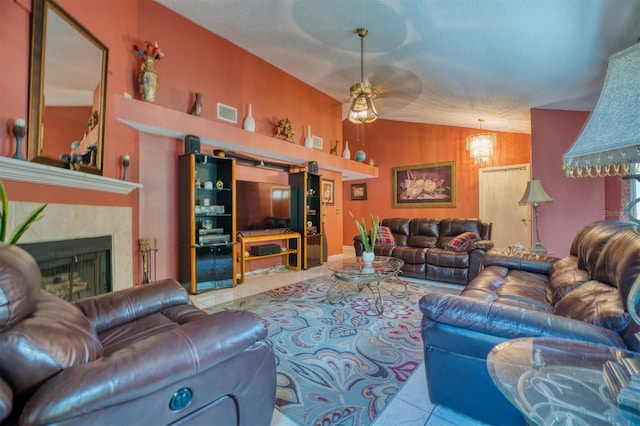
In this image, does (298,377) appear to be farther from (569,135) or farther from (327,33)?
(569,135)

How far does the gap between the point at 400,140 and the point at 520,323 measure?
6.61 meters

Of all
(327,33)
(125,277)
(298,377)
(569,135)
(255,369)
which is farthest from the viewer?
(569,135)

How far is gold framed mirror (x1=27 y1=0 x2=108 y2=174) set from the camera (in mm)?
1932

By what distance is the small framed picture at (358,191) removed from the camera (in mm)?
7914

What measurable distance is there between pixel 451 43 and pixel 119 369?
12.0 feet

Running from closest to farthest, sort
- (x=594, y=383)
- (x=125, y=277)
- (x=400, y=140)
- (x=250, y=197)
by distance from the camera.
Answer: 1. (x=594, y=383)
2. (x=125, y=277)
3. (x=250, y=197)
4. (x=400, y=140)

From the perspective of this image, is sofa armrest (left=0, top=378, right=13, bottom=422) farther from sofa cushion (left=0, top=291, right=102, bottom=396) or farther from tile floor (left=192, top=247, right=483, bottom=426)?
tile floor (left=192, top=247, right=483, bottom=426)

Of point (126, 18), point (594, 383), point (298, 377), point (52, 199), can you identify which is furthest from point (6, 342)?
point (126, 18)

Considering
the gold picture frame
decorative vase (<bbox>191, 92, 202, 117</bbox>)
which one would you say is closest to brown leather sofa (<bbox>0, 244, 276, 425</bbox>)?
decorative vase (<bbox>191, 92, 202, 117</bbox>)

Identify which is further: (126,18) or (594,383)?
(126,18)

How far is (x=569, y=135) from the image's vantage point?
3818mm

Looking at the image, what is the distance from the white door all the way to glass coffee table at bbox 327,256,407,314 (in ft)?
11.8

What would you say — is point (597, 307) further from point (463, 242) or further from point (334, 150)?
point (334, 150)

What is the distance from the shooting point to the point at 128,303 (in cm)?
161
